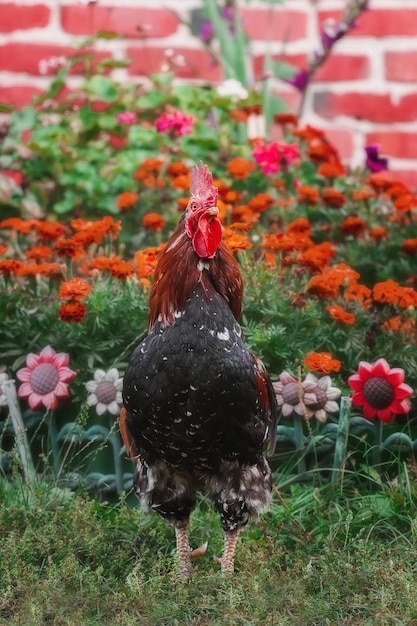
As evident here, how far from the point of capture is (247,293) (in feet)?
13.4

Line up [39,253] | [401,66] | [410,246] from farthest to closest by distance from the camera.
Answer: [401,66] → [410,246] → [39,253]

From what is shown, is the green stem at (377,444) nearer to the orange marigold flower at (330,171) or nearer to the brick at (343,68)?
the orange marigold flower at (330,171)

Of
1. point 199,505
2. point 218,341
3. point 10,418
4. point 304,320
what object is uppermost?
point 218,341

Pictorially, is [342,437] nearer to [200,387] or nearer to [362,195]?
[200,387]

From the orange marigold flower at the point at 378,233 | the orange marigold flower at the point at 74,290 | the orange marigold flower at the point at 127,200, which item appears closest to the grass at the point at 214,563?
the orange marigold flower at the point at 74,290

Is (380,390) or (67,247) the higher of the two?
(67,247)

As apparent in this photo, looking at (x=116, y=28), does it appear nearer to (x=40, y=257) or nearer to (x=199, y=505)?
(x=40, y=257)

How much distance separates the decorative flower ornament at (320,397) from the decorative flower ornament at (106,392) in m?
0.64

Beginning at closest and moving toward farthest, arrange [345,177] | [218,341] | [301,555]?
1. [218,341]
2. [301,555]
3. [345,177]

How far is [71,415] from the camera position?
158 inches

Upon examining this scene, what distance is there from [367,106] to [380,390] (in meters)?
2.46

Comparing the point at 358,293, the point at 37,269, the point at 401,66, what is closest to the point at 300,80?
the point at 401,66

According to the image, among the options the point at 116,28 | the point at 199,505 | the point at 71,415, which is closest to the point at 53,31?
the point at 116,28

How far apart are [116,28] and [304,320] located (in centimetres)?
254
